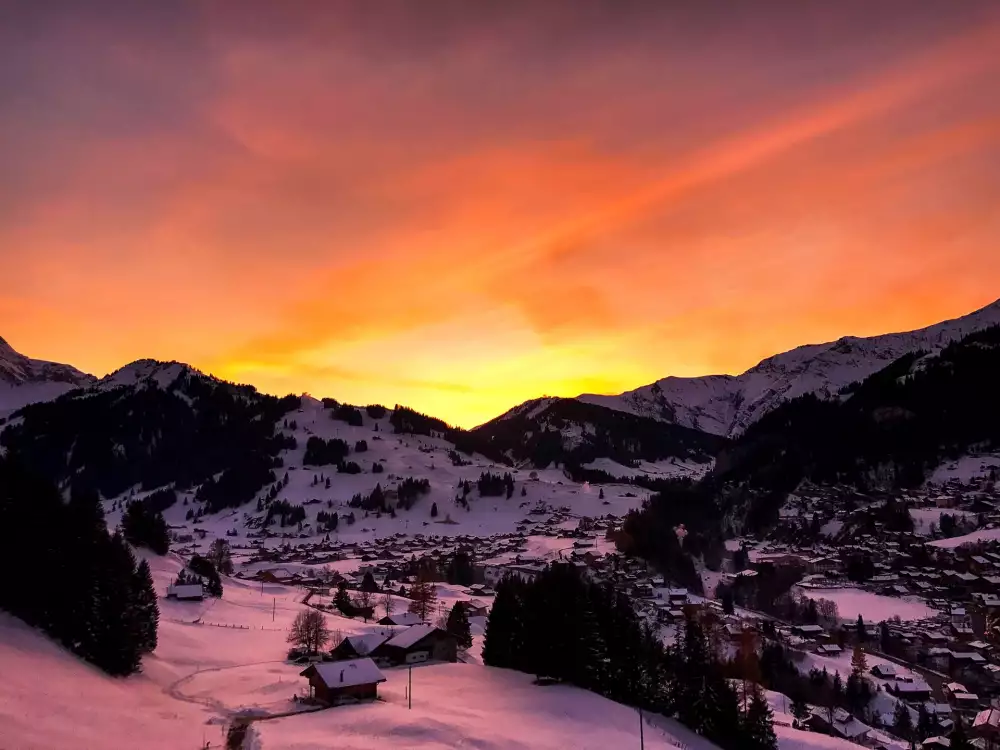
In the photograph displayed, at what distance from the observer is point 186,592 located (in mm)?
84750

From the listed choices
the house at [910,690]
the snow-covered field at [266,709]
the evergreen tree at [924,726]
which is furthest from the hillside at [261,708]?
the house at [910,690]

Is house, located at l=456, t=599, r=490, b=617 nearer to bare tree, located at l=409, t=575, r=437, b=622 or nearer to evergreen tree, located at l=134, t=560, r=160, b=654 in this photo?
bare tree, located at l=409, t=575, r=437, b=622

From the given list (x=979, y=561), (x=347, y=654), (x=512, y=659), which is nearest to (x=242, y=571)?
(x=347, y=654)

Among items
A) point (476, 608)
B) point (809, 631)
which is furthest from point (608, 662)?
point (809, 631)

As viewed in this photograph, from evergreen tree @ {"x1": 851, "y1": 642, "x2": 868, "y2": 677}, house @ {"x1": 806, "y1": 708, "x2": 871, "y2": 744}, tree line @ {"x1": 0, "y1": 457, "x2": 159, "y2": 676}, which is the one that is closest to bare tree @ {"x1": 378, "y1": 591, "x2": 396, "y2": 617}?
tree line @ {"x1": 0, "y1": 457, "x2": 159, "y2": 676}

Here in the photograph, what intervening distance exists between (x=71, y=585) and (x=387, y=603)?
61.1 meters

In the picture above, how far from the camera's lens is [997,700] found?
80000mm

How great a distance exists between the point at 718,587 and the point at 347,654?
341 feet

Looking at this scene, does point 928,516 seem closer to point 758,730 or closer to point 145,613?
point 758,730

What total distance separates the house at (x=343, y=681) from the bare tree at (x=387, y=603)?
1907 inches

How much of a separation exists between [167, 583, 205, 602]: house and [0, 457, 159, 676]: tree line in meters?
27.3

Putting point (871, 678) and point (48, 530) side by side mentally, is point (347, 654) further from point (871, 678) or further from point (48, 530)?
point (871, 678)

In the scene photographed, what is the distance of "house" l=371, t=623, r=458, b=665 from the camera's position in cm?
6245

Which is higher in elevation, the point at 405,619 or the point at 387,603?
the point at 405,619
